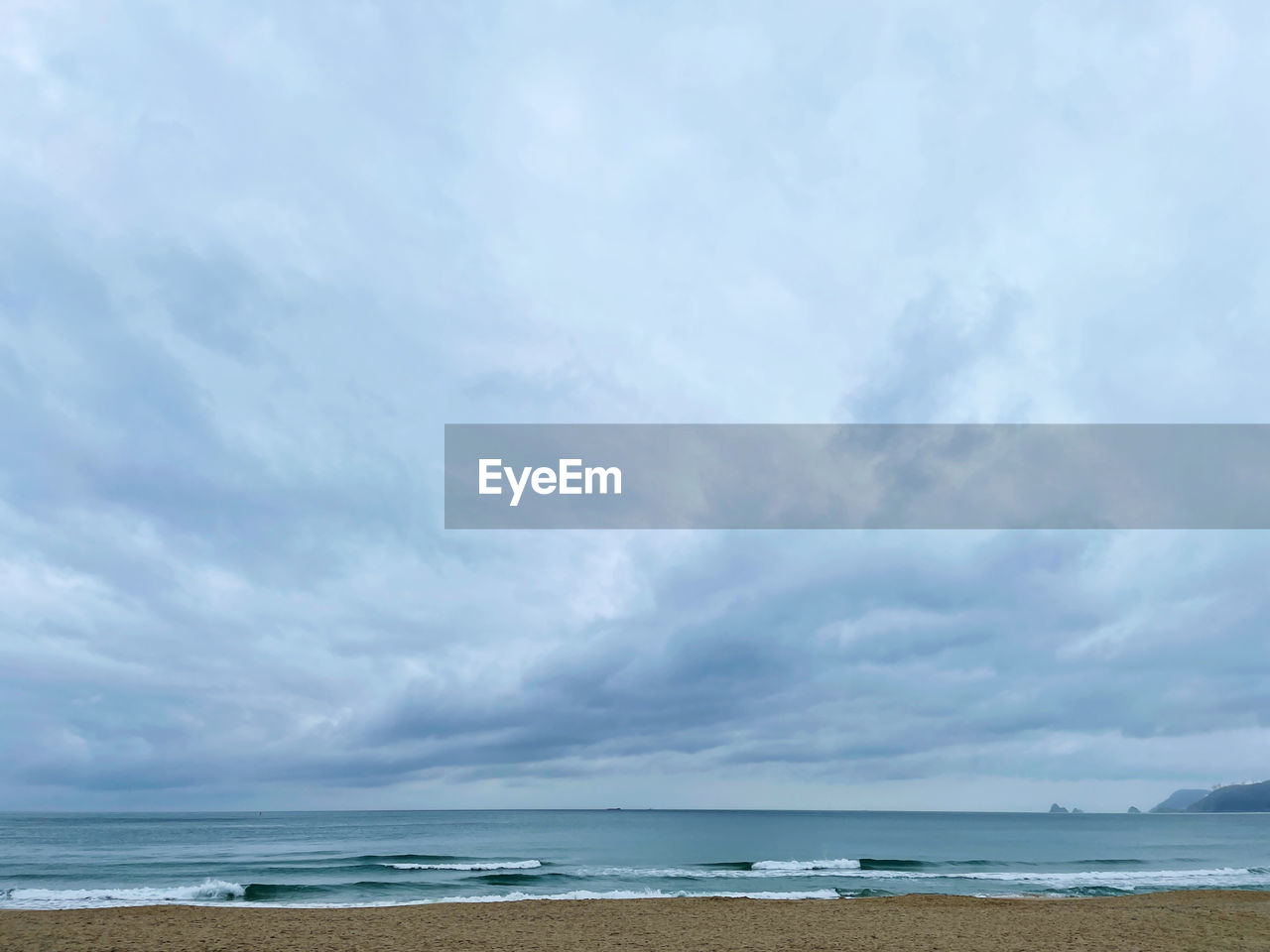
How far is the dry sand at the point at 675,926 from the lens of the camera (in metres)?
16.3

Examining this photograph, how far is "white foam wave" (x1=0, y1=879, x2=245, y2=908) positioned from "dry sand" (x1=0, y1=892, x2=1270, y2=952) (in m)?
4.20

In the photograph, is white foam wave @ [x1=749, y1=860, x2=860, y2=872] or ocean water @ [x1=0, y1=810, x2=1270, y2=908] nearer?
ocean water @ [x1=0, y1=810, x2=1270, y2=908]

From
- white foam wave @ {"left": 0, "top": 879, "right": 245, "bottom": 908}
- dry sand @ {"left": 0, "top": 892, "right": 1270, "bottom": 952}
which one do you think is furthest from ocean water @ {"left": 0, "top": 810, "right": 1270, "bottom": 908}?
dry sand @ {"left": 0, "top": 892, "right": 1270, "bottom": 952}

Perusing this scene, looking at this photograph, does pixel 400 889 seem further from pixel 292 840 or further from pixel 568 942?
pixel 292 840

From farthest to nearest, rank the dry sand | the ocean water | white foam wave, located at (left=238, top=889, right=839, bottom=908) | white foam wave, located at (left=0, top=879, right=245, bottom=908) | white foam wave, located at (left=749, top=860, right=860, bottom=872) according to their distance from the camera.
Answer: white foam wave, located at (left=749, top=860, right=860, bottom=872)
the ocean water
white foam wave, located at (left=238, top=889, right=839, bottom=908)
white foam wave, located at (left=0, top=879, right=245, bottom=908)
the dry sand

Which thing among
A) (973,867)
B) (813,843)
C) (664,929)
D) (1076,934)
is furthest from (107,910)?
(813,843)

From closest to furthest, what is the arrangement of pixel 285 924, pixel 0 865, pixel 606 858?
Result: 1. pixel 285 924
2. pixel 0 865
3. pixel 606 858

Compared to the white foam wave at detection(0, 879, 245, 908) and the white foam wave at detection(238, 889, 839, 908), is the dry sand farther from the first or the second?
the white foam wave at detection(0, 879, 245, 908)

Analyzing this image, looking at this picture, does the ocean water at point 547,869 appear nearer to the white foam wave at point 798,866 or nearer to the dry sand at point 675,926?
the white foam wave at point 798,866

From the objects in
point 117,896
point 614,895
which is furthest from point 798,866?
point 117,896

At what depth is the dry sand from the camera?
641 inches

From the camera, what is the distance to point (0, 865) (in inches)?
1655

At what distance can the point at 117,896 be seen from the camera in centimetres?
2633

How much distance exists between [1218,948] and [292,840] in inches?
2617
